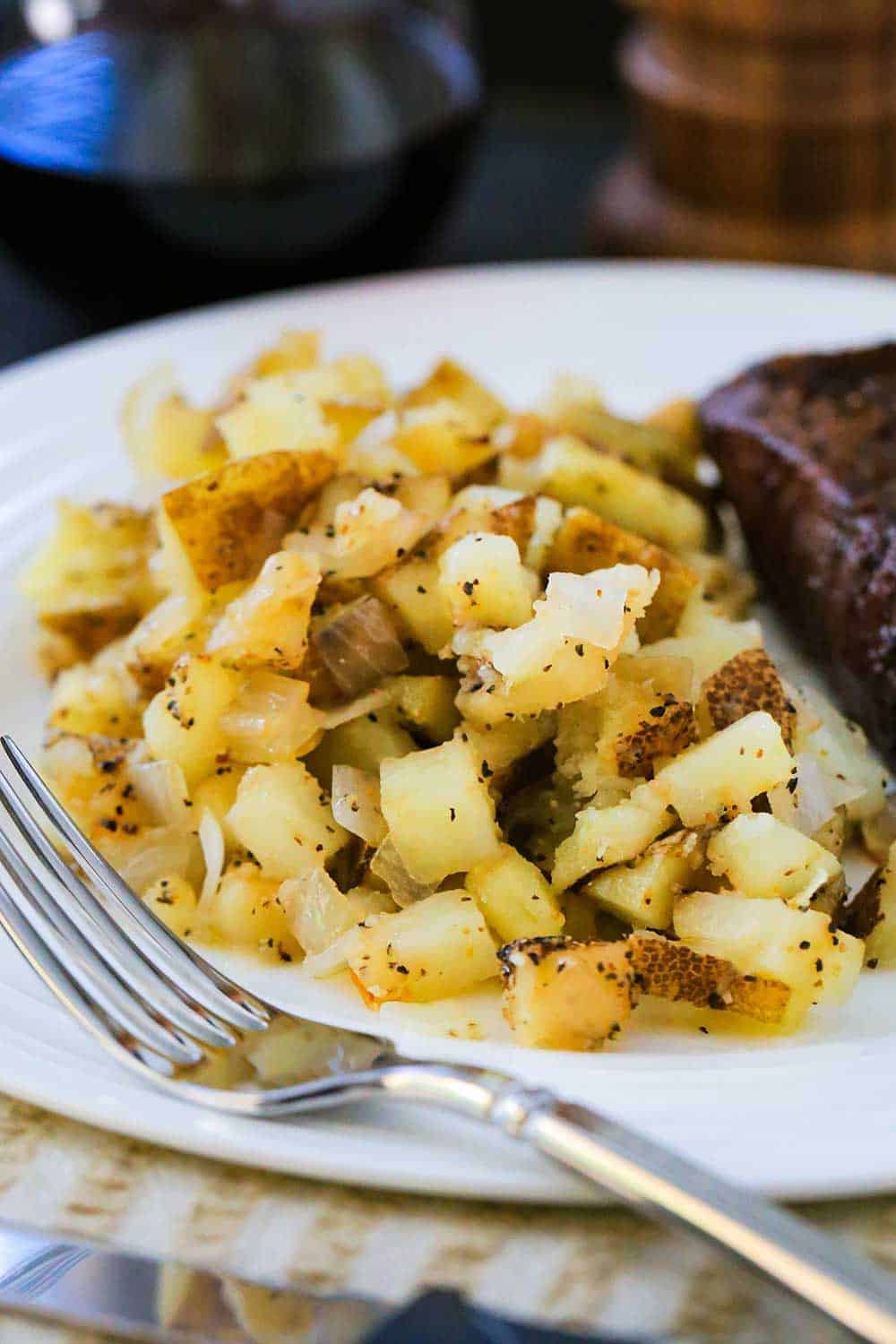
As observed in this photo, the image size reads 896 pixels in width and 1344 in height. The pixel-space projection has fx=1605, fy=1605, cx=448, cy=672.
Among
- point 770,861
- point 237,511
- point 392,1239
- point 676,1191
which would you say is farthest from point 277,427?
point 676,1191

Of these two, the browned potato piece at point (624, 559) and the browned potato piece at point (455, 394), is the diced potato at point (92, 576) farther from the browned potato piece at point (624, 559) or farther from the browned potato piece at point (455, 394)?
the browned potato piece at point (624, 559)

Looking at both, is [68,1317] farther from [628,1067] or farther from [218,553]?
[218,553]

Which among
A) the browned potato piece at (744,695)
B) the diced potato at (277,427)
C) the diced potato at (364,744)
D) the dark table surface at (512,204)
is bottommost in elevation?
the dark table surface at (512,204)

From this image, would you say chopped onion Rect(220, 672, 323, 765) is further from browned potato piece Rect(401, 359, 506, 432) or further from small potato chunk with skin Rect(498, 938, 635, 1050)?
browned potato piece Rect(401, 359, 506, 432)

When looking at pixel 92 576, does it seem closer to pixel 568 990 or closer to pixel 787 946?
pixel 568 990

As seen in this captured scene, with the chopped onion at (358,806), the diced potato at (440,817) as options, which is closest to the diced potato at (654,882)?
the diced potato at (440,817)

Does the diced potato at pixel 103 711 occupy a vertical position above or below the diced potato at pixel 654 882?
below
